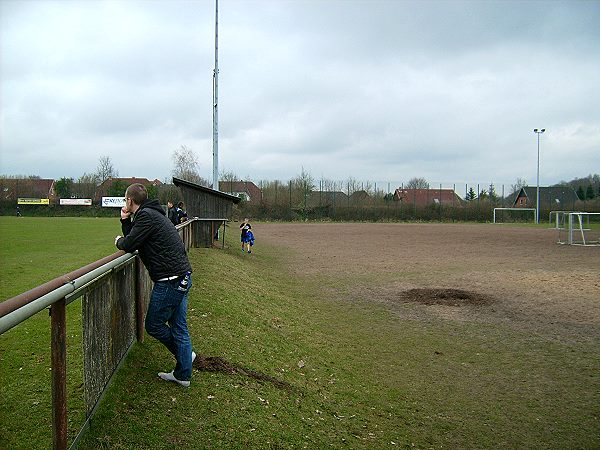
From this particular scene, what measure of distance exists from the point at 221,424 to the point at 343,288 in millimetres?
9828

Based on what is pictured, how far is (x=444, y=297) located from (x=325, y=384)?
691 cm

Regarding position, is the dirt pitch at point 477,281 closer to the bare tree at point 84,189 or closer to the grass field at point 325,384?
the grass field at point 325,384

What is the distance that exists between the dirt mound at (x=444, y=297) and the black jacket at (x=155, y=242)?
835 centimetres

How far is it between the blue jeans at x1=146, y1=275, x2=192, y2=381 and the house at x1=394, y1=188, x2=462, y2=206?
6207 cm

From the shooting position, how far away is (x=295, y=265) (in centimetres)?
1891

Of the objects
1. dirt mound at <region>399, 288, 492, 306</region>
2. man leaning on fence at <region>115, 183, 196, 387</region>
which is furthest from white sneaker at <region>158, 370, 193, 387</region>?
dirt mound at <region>399, 288, 492, 306</region>

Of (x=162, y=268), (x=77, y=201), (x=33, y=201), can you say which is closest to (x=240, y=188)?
(x=77, y=201)

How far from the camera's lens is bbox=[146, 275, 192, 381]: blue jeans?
15.1 ft

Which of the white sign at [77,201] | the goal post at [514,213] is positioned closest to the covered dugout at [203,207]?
the white sign at [77,201]

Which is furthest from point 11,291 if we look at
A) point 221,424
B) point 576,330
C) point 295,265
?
point 295,265

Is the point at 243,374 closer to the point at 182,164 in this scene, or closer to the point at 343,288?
the point at 343,288

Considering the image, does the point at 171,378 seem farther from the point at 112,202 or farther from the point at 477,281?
the point at 112,202

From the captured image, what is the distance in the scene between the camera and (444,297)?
1258 cm

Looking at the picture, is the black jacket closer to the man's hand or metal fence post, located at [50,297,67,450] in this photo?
the man's hand
